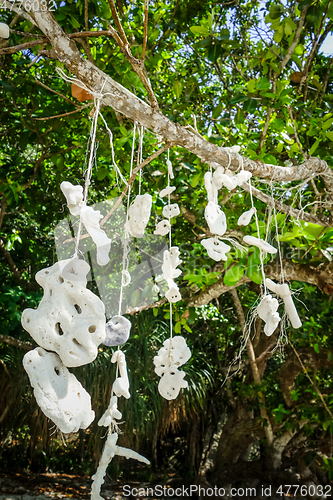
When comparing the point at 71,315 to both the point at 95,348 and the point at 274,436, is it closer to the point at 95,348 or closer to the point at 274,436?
the point at 95,348

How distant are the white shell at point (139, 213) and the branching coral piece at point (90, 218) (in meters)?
0.16

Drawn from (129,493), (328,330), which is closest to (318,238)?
(328,330)

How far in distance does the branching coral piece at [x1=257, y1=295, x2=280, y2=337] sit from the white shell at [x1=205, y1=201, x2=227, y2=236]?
170 millimetres

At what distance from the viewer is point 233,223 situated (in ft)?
7.97

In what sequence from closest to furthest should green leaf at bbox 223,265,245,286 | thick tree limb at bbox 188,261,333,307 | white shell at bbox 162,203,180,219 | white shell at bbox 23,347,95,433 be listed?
1. white shell at bbox 23,347,95,433
2. white shell at bbox 162,203,180,219
3. green leaf at bbox 223,265,245,286
4. thick tree limb at bbox 188,261,333,307

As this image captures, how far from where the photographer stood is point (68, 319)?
0.62 metres

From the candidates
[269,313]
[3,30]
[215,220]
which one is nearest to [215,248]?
[215,220]

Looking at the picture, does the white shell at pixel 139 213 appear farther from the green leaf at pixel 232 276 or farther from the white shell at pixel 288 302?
the green leaf at pixel 232 276

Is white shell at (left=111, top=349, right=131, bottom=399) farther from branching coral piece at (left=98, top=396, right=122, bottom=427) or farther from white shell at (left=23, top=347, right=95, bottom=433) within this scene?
white shell at (left=23, top=347, right=95, bottom=433)

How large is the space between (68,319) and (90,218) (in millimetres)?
170

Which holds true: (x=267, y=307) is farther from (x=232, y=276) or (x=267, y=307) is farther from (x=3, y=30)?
(x=3, y=30)

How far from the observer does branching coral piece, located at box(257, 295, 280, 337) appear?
2.58ft

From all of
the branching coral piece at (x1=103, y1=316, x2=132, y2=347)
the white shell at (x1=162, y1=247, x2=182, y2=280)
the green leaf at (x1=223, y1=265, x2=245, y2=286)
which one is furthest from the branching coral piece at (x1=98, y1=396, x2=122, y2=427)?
the green leaf at (x1=223, y1=265, x2=245, y2=286)

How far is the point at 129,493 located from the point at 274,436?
146cm
